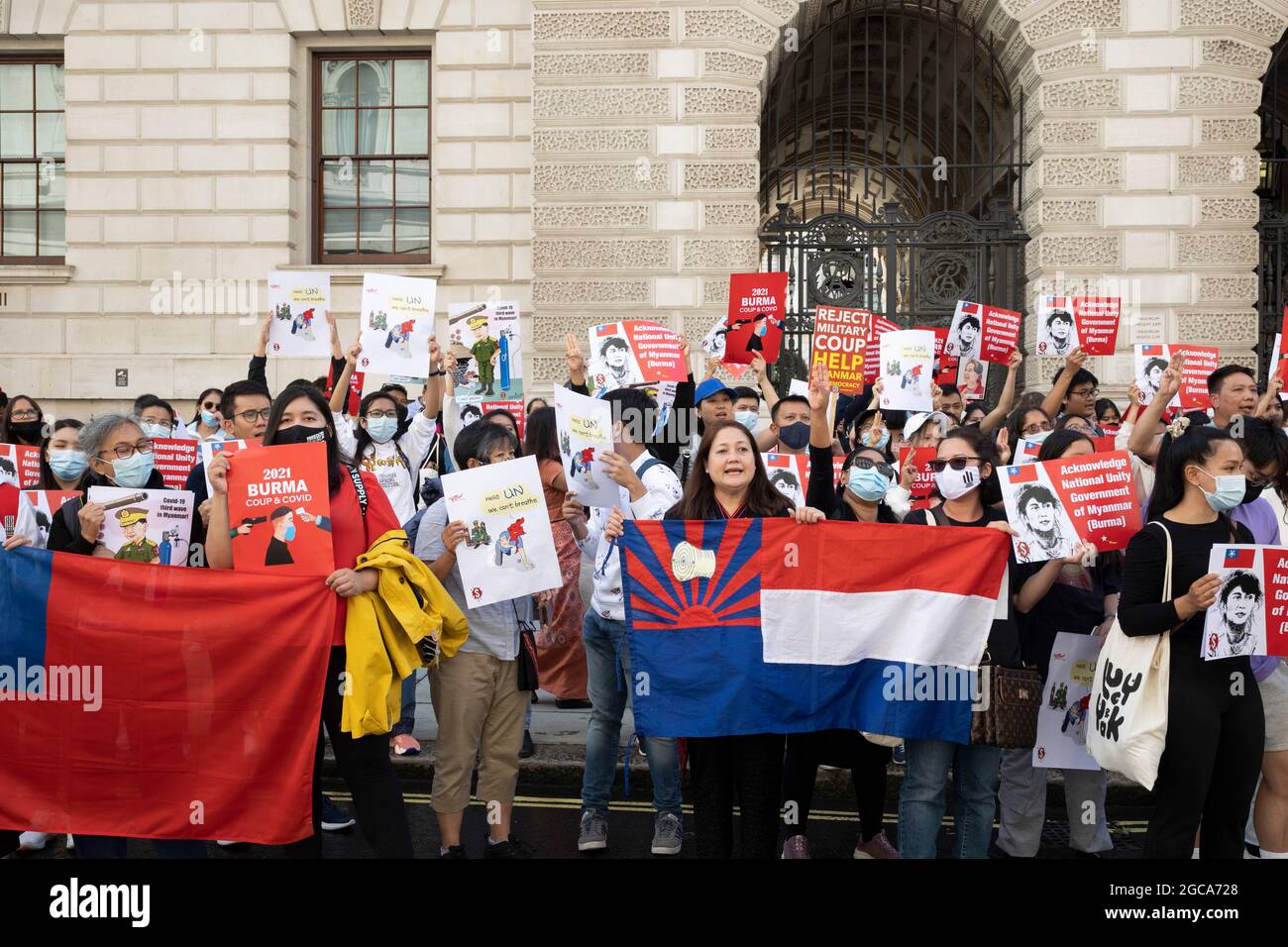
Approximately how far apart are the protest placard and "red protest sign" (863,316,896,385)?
17.0ft

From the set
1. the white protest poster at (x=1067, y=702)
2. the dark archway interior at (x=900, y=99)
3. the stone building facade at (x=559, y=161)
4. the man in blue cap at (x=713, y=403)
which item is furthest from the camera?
the dark archway interior at (x=900, y=99)

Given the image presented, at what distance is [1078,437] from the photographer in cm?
595

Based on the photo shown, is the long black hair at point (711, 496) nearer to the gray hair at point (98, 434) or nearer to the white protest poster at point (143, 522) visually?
the white protest poster at point (143, 522)

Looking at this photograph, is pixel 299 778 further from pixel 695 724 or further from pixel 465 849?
pixel 695 724

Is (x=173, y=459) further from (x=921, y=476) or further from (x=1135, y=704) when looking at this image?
(x=1135, y=704)

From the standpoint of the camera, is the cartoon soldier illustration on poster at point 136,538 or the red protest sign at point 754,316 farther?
the red protest sign at point 754,316

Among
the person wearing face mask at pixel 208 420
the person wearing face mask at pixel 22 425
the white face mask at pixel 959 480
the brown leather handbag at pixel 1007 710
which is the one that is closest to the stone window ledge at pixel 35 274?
the person wearing face mask at pixel 208 420

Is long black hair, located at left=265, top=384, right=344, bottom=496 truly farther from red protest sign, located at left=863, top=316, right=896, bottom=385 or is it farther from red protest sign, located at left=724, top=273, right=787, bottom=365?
red protest sign, located at left=863, top=316, right=896, bottom=385

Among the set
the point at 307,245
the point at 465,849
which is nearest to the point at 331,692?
the point at 465,849

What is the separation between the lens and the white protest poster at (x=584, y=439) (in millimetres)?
5910

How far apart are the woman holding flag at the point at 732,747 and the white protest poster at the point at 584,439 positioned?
21.8 inches

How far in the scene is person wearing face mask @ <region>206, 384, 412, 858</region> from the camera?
4973mm

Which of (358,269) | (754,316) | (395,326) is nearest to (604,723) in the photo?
(395,326)
